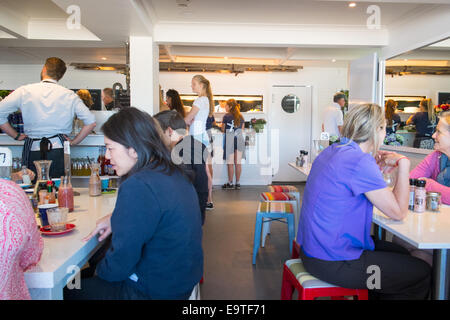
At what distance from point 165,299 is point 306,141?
7.12 metres

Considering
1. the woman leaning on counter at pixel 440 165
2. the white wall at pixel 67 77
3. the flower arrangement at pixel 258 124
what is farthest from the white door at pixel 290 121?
the woman leaning on counter at pixel 440 165

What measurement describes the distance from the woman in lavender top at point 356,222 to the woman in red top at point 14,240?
131 centimetres

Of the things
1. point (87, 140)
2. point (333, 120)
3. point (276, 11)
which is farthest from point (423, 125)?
point (87, 140)

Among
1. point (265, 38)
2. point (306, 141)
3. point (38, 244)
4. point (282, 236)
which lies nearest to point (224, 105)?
point (306, 141)

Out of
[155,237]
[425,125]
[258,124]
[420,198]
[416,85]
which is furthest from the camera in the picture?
[258,124]

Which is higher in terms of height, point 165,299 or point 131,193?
point 131,193

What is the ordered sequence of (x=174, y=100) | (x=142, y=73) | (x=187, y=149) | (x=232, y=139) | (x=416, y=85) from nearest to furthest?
(x=187, y=149) < (x=174, y=100) < (x=142, y=73) < (x=232, y=139) < (x=416, y=85)

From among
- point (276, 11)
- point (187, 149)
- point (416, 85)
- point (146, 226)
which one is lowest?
point (146, 226)

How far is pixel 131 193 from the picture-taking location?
1.30 meters

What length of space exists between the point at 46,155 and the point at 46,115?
370 millimetres

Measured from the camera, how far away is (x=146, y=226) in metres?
1.30

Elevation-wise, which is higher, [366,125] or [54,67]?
[54,67]

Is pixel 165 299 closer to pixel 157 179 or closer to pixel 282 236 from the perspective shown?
pixel 157 179

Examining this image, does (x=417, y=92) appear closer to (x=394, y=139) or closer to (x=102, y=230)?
(x=394, y=139)
